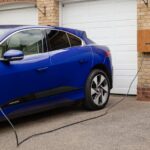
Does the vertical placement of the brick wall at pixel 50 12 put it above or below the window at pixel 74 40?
above

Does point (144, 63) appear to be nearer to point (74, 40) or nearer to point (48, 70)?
point (74, 40)

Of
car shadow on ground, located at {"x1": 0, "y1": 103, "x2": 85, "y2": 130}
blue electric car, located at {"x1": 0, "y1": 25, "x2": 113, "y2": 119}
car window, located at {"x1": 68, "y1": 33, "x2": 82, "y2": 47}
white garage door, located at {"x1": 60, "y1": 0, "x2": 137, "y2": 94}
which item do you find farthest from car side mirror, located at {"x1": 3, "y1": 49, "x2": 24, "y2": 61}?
white garage door, located at {"x1": 60, "y1": 0, "x2": 137, "y2": 94}

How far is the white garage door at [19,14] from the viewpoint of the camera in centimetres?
1154

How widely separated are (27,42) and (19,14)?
15.9 ft

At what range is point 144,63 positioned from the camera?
9227 millimetres

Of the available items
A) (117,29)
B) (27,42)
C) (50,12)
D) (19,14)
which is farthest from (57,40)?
(19,14)

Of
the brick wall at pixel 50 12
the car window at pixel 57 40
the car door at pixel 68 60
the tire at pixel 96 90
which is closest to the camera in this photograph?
the car door at pixel 68 60

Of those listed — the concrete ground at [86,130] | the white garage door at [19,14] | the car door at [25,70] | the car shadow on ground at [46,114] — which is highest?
the white garage door at [19,14]

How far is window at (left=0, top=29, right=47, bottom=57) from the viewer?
6781 millimetres

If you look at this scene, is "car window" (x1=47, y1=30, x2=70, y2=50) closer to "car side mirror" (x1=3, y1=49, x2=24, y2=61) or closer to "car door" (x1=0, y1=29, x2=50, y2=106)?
"car door" (x1=0, y1=29, x2=50, y2=106)

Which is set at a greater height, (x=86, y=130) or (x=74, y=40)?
(x=74, y=40)

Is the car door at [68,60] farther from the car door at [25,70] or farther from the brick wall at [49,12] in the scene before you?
the brick wall at [49,12]

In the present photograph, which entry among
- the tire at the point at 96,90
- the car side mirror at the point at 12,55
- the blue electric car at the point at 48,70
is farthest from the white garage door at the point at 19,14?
the car side mirror at the point at 12,55

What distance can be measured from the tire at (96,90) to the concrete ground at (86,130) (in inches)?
6.2
